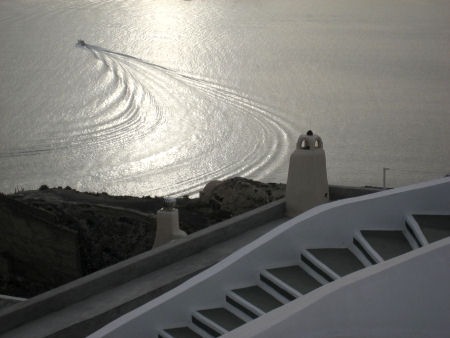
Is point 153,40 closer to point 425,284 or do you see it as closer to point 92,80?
point 92,80

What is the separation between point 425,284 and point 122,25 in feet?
146

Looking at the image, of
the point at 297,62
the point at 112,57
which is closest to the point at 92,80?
the point at 112,57

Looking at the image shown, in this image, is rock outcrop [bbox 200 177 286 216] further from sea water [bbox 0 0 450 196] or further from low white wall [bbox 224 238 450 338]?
sea water [bbox 0 0 450 196]

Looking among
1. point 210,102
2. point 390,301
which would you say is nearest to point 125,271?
point 390,301

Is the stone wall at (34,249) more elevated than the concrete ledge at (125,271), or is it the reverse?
the concrete ledge at (125,271)

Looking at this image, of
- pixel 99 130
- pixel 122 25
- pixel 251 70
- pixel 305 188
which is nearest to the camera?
pixel 305 188

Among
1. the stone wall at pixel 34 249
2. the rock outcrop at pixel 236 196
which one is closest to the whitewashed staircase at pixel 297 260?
the stone wall at pixel 34 249

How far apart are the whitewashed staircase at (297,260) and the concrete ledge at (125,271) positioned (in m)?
0.81

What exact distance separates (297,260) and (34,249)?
23.7 feet

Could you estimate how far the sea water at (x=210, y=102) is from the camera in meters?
27.5

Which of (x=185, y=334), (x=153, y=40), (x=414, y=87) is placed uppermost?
(x=153, y=40)

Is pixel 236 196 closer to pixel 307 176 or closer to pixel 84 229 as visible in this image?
pixel 84 229

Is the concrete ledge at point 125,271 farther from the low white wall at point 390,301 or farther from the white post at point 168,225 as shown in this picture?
the low white wall at point 390,301

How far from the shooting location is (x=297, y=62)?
3859cm
